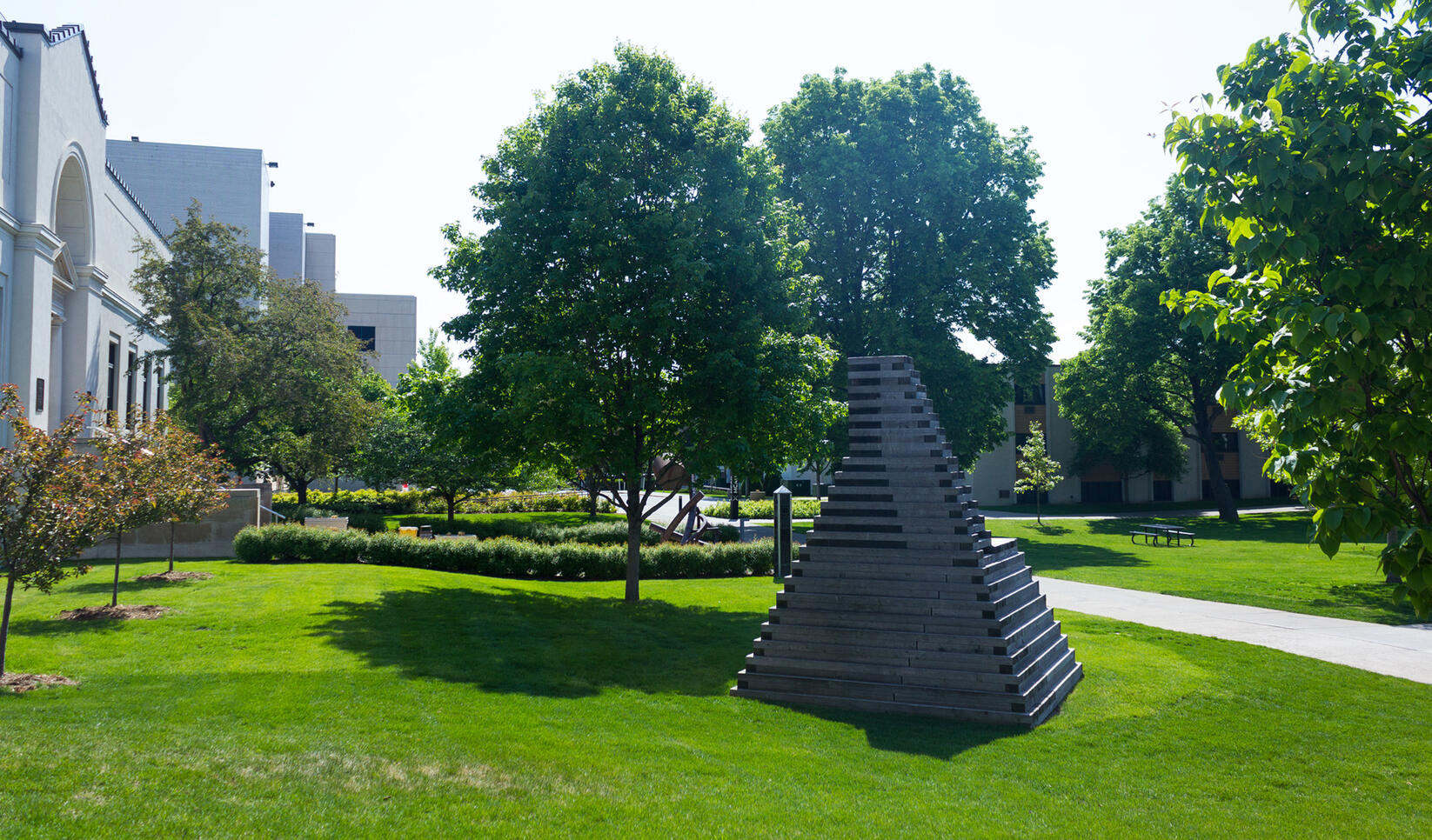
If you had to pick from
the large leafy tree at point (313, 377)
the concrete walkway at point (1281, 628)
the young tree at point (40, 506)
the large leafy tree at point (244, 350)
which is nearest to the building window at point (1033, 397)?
the concrete walkway at point (1281, 628)

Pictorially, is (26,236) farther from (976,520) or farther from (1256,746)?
(1256,746)

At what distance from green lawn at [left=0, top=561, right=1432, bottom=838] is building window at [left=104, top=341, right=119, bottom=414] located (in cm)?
2899

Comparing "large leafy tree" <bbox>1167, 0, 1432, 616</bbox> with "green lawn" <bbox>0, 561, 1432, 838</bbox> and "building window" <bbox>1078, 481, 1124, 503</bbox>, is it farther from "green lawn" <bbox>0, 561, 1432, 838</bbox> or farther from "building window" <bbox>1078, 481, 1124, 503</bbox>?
"building window" <bbox>1078, 481, 1124, 503</bbox>

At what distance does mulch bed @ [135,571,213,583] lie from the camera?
18859mm

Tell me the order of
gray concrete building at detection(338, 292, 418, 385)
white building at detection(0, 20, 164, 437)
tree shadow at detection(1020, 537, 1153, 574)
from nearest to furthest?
white building at detection(0, 20, 164, 437) → tree shadow at detection(1020, 537, 1153, 574) → gray concrete building at detection(338, 292, 418, 385)

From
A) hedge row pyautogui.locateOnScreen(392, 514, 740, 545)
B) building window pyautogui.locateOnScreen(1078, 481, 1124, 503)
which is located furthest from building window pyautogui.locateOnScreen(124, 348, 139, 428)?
building window pyautogui.locateOnScreen(1078, 481, 1124, 503)

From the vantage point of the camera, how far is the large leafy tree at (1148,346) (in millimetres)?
42000

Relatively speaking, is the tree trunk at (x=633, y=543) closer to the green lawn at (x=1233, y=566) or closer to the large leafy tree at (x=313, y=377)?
the green lawn at (x=1233, y=566)

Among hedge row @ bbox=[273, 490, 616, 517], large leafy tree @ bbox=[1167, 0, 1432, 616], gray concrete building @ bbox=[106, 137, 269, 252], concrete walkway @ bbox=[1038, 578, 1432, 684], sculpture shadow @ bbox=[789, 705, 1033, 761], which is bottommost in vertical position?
sculpture shadow @ bbox=[789, 705, 1033, 761]

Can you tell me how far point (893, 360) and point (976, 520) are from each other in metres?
2.45

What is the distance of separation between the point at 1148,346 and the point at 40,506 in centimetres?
4390

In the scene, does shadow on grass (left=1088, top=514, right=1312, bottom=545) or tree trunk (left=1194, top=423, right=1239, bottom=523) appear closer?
shadow on grass (left=1088, top=514, right=1312, bottom=545)

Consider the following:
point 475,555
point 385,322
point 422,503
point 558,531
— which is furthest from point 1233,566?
point 385,322

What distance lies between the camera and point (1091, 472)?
205ft
